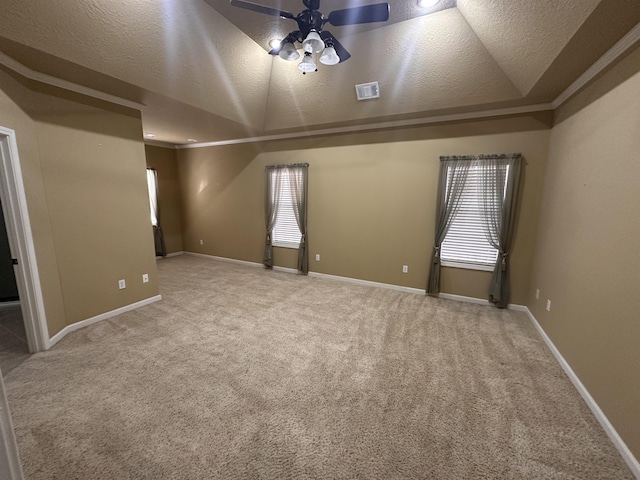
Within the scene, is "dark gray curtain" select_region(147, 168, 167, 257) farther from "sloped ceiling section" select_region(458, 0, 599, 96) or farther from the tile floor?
"sloped ceiling section" select_region(458, 0, 599, 96)

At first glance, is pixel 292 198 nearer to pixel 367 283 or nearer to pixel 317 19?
pixel 367 283

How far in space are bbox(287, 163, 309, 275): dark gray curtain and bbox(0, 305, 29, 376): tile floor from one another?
3.65 metres

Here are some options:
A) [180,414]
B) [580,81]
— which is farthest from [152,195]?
[580,81]

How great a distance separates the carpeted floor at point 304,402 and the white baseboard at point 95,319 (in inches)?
3.8

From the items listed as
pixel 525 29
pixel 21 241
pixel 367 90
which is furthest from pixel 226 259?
pixel 525 29

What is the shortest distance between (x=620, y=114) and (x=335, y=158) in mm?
3340

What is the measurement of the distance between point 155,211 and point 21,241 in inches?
155

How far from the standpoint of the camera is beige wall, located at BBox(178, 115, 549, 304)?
11.5 ft

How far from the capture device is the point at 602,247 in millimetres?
2055

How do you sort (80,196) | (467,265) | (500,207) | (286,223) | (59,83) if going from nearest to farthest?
(59,83) → (80,196) → (500,207) → (467,265) → (286,223)

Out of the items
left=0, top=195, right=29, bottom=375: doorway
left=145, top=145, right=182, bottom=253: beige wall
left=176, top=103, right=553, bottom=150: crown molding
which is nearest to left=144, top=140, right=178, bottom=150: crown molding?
left=145, top=145, right=182, bottom=253: beige wall

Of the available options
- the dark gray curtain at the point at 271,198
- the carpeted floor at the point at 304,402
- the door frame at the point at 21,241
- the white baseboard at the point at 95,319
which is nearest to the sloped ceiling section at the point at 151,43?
the door frame at the point at 21,241

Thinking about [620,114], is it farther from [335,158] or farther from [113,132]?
[113,132]

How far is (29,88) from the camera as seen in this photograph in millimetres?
2570
